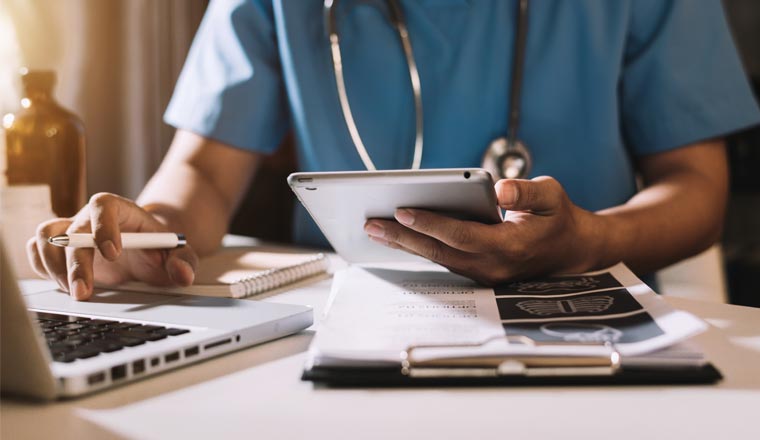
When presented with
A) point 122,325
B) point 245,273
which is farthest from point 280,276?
point 122,325

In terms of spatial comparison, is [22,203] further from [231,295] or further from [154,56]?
[154,56]

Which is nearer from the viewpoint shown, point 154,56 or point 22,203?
point 22,203

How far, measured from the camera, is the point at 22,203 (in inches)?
33.6

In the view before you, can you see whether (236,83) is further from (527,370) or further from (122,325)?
(527,370)

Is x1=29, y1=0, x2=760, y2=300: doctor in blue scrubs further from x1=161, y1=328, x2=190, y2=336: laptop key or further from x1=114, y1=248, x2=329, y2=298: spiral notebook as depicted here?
x1=161, y1=328, x2=190, y2=336: laptop key

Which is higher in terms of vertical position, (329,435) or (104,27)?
(104,27)

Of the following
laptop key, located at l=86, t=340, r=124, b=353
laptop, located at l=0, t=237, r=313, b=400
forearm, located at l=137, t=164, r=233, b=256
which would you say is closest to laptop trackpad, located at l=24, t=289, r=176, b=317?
laptop, located at l=0, t=237, r=313, b=400

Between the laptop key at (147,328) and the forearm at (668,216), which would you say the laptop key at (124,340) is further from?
the forearm at (668,216)

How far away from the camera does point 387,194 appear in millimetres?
589

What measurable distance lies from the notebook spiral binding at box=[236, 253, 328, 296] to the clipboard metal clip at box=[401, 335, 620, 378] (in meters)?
0.31

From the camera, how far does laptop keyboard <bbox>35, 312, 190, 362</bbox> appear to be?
0.46 meters

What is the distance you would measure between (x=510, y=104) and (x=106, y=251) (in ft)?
1.98

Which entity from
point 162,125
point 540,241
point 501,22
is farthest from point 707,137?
point 162,125

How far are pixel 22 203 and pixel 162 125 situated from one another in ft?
2.68
